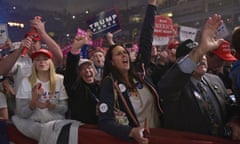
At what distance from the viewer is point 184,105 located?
2494 mm

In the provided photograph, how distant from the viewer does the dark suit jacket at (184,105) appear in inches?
91.6

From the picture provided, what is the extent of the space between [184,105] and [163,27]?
14.8 feet

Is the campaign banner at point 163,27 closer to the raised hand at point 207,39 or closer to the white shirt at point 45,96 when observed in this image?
the white shirt at point 45,96

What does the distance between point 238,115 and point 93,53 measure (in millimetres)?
2876

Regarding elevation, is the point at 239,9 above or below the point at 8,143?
above

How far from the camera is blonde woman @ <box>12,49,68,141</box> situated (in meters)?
3.18

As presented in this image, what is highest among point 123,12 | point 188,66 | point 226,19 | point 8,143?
point 123,12

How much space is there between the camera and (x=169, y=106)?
2.56 metres

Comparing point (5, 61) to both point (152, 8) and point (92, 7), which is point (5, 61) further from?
point (92, 7)

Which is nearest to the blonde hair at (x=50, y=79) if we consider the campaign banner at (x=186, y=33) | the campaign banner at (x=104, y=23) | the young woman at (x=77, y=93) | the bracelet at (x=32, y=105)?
the young woman at (x=77, y=93)

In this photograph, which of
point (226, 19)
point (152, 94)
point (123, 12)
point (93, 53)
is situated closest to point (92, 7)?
point (123, 12)

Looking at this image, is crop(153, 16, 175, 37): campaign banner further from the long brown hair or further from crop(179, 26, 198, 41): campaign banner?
the long brown hair

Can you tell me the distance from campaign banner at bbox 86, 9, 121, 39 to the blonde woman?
263 centimetres

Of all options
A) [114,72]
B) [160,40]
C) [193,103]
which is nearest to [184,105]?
[193,103]
